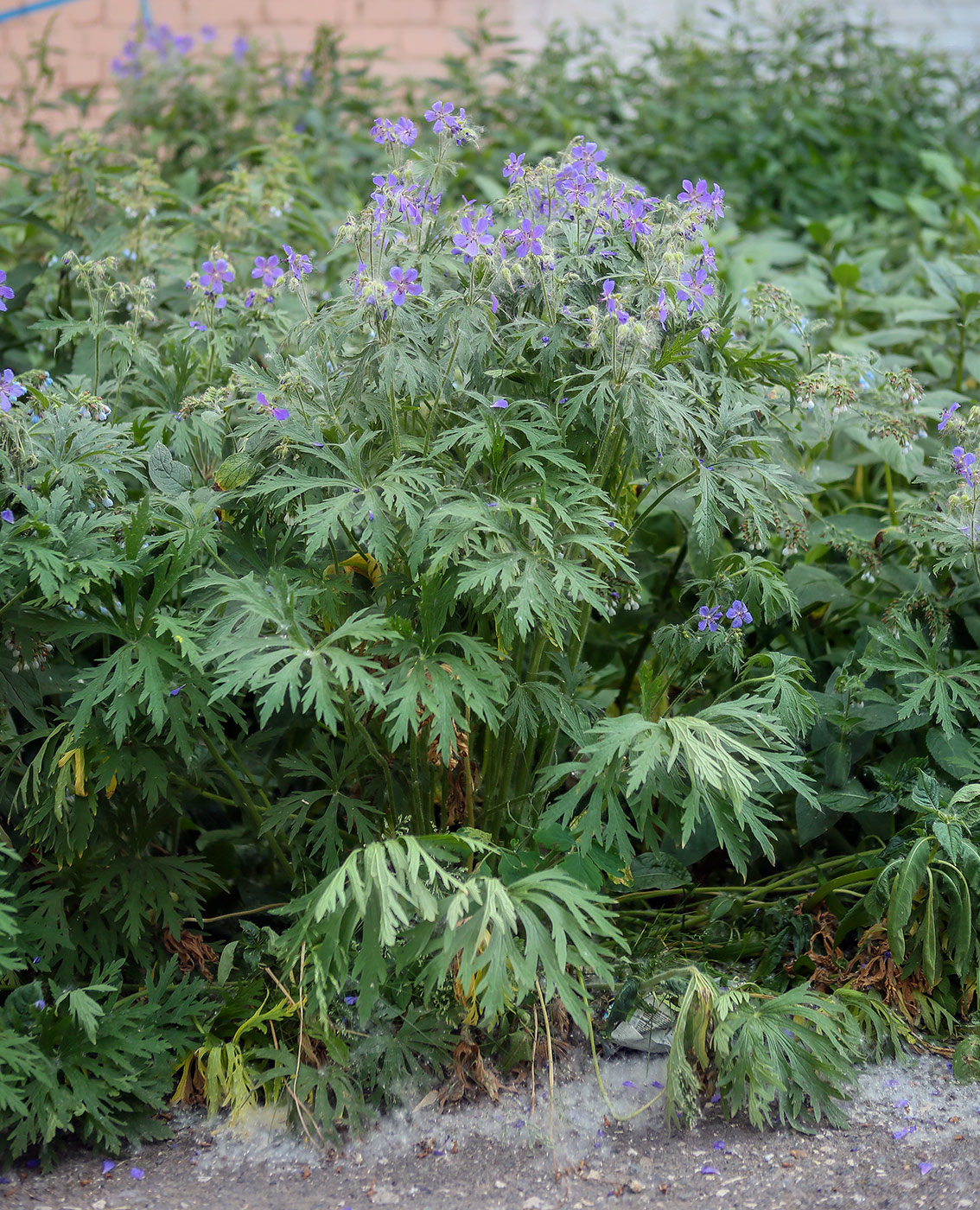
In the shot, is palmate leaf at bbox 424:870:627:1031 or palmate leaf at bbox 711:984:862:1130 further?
palmate leaf at bbox 711:984:862:1130

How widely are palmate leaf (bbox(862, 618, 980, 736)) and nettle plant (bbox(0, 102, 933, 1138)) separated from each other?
25 cm

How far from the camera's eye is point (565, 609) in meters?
2.03

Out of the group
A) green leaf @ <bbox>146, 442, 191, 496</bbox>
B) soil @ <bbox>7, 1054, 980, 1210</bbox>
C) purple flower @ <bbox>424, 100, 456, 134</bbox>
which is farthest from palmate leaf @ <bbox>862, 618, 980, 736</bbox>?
green leaf @ <bbox>146, 442, 191, 496</bbox>

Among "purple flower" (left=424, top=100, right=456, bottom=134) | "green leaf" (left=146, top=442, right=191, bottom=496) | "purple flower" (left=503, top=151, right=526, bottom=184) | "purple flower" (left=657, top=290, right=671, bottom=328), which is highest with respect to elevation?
"purple flower" (left=424, top=100, right=456, bottom=134)

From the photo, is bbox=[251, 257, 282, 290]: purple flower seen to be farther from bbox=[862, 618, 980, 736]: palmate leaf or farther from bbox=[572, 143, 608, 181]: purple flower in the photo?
bbox=[862, 618, 980, 736]: palmate leaf

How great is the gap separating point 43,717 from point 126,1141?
82 cm

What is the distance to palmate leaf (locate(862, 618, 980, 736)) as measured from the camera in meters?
2.35

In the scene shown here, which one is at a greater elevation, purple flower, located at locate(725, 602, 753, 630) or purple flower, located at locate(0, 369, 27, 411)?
purple flower, located at locate(0, 369, 27, 411)

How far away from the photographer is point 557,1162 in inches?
79.0

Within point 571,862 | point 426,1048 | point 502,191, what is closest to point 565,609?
point 571,862

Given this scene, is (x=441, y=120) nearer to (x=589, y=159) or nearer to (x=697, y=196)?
(x=589, y=159)

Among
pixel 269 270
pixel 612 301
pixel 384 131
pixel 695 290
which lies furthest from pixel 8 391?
pixel 695 290

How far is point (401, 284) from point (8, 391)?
0.78m

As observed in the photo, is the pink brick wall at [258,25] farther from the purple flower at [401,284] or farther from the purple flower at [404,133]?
the purple flower at [401,284]
